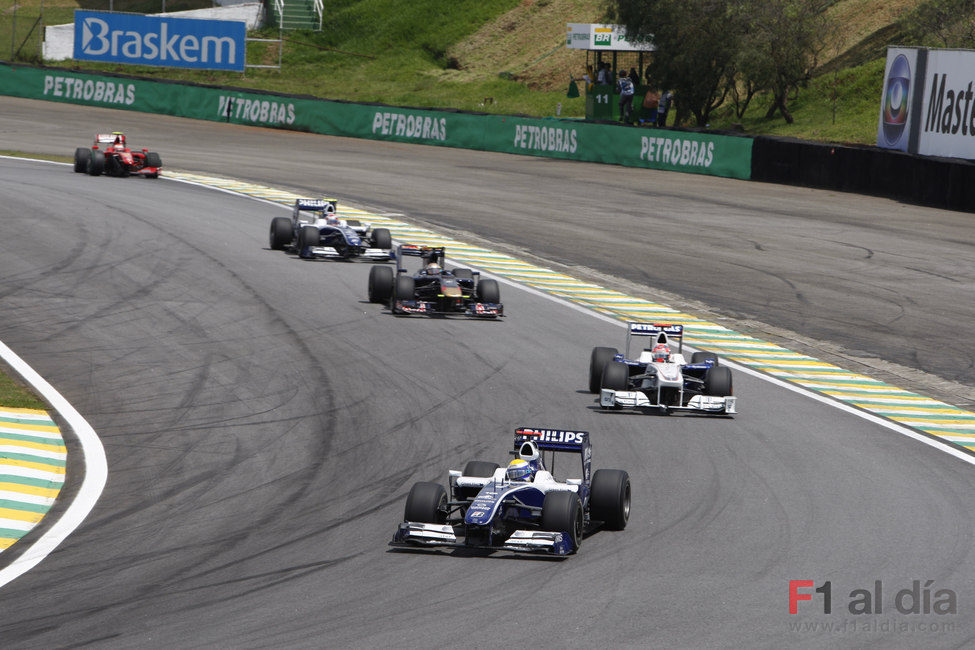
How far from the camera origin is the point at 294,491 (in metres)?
12.2

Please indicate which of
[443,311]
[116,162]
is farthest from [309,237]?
[116,162]

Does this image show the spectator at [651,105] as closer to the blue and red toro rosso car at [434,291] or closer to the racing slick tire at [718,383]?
the blue and red toro rosso car at [434,291]

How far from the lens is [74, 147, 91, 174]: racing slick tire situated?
38.2 metres

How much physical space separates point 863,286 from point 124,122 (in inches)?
1565

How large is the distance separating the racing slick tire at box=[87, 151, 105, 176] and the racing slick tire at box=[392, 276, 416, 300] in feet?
64.4

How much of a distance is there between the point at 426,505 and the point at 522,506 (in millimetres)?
821

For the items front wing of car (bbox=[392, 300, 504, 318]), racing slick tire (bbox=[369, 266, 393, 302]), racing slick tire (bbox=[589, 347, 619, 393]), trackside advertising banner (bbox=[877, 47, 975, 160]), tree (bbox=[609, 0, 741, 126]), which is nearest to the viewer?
racing slick tire (bbox=[589, 347, 619, 393])

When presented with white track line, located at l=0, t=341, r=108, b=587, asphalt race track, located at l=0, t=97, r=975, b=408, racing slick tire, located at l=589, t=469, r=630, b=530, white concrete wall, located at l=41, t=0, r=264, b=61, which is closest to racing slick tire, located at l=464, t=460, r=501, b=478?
racing slick tire, located at l=589, t=469, r=630, b=530

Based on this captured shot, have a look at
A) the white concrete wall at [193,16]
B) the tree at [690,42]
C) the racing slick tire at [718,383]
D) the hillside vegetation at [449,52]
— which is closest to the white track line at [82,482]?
the racing slick tire at [718,383]

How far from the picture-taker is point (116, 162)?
125 ft

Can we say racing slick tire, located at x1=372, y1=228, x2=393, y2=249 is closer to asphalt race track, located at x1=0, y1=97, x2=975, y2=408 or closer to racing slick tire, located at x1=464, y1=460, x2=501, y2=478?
asphalt race track, located at x1=0, y1=97, x2=975, y2=408

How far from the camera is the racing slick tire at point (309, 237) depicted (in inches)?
1040

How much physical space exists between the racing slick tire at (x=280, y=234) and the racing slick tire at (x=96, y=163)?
12925mm

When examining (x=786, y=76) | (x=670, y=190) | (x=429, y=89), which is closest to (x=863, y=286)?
(x=670, y=190)
